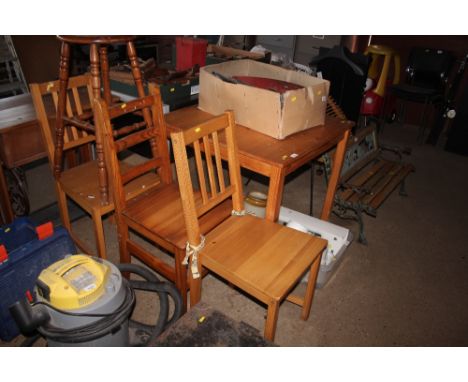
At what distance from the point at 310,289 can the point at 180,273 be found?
622 mm

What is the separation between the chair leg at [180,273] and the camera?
5.17ft

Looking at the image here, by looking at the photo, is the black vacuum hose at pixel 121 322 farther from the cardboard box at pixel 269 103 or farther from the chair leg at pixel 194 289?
the cardboard box at pixel 269 103

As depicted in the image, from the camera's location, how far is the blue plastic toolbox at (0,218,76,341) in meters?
1.55

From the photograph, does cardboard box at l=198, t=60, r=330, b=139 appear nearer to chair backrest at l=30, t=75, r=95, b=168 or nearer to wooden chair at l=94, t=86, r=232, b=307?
wooden chair at l=94, t=86, r=232, b=307

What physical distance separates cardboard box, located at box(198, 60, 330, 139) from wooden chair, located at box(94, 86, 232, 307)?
1.15 feet

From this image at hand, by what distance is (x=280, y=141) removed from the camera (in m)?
1.84

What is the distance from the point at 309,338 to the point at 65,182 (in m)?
1.48

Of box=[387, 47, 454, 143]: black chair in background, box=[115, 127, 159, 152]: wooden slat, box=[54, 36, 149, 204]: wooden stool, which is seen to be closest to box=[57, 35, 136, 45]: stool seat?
box=[54, 36, 149, 204]: wooden stool

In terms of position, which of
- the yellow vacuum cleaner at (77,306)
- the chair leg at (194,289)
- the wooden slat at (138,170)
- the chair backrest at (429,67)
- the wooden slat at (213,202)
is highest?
the chair backrest at (429,67)

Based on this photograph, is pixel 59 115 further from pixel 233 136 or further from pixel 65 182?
pixel 233 136

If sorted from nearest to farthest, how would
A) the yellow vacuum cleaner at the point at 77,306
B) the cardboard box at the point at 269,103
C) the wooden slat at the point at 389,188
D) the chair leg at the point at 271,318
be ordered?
1. the yellow vacuum cleaner at the point at 77,306
2. the chair leg at the point at 271,318
3. the cardboard box at the point at 269,103
4. the wooden slat at the point at 389,188

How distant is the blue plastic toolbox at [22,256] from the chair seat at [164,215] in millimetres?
329

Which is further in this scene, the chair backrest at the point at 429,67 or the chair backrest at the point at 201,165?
the chair backrest at the point at 429,67

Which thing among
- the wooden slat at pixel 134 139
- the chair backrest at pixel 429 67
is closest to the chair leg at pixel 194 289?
the wooden slat at pixel 134 139
